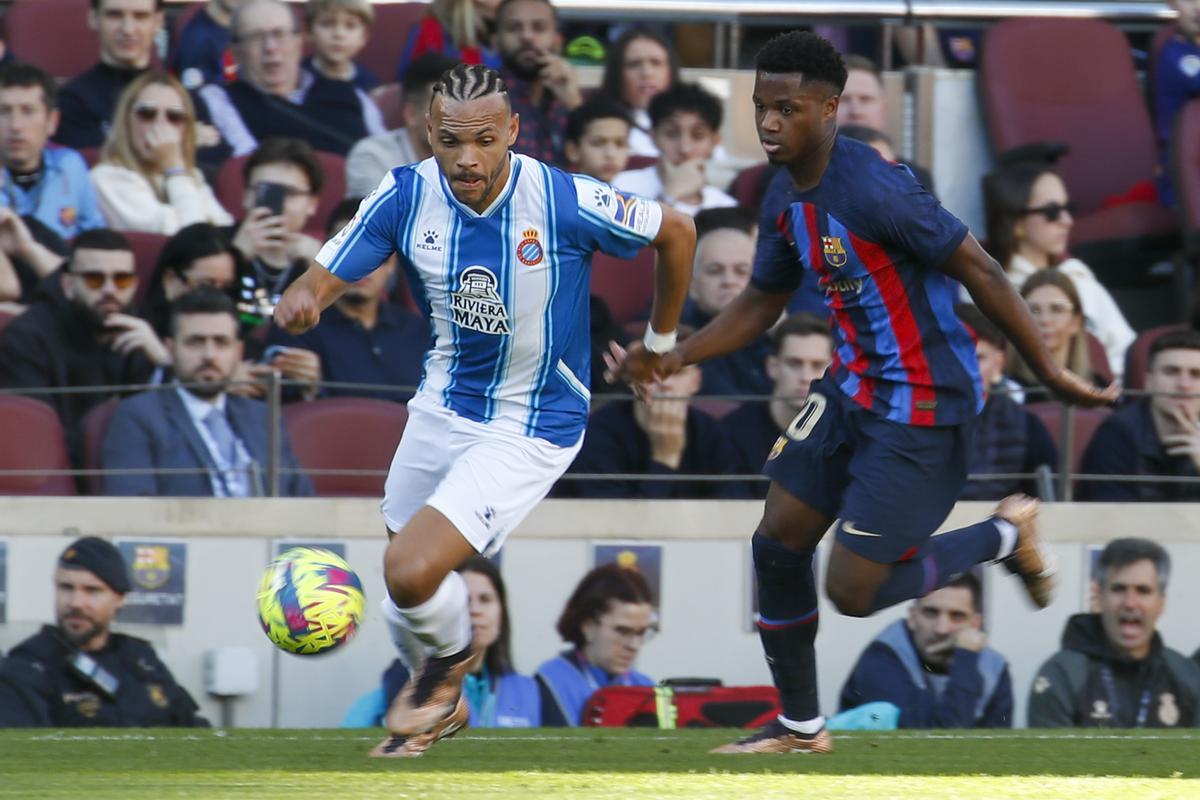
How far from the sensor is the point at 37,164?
9.34 m

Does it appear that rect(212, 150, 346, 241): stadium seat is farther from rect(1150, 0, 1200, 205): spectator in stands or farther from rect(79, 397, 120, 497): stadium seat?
rect(1150, 0, 1200, 205): spectator in stands

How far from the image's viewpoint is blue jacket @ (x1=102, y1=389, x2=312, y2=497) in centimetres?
821

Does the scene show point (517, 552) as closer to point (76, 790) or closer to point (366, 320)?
point (366, 320)

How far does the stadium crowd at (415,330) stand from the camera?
324 inches

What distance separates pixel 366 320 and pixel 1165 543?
3.74 meters

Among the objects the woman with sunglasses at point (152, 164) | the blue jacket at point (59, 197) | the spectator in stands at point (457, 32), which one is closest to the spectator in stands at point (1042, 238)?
the spectator in stands at point (457, 32)

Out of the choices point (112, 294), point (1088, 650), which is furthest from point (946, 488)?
point (112, 294)

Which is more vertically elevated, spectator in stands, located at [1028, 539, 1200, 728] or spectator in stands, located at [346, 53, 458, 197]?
spectator in stands, located at [346, 53, 458, 197]

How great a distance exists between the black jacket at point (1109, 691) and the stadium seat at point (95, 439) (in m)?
4.01

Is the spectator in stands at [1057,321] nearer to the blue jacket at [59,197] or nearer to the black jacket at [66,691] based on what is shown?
the black jacket at [66,691]

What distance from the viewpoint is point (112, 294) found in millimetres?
8578

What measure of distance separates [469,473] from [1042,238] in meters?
4.98

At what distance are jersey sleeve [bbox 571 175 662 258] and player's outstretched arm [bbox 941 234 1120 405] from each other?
0.91 m

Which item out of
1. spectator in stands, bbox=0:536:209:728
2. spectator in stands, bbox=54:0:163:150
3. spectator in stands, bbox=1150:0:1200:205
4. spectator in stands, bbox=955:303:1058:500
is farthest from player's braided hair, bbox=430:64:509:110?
spectator in stands, bbox=1150:0:1200:205
